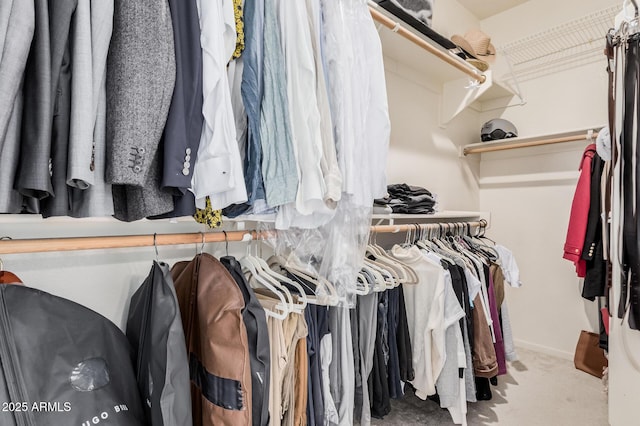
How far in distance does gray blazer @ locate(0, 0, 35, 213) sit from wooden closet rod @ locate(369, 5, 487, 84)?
1163 millimetres

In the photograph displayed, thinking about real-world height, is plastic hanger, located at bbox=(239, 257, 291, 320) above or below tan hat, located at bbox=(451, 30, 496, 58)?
below

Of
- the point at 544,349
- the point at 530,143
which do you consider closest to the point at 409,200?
the point at 530,143

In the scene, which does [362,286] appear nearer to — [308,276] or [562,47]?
[308,276]

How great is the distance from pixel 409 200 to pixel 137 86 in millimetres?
1459

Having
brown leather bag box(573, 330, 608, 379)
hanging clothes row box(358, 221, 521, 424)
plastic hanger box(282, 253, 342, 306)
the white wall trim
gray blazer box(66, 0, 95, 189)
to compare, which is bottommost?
the white wall trim

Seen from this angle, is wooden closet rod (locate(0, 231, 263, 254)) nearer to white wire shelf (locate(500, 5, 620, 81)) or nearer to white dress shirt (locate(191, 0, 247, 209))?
white dress shirt (locate(191, 0, 247, 209))

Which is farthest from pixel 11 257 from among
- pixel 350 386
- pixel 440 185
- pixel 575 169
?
pixel 575 169

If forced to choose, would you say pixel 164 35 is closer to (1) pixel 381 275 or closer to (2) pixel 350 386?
(1) pixel 381 275

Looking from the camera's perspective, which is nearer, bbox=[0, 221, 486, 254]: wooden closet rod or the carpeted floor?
bbox=[0, 221, 486, 254]: wooden closet rod

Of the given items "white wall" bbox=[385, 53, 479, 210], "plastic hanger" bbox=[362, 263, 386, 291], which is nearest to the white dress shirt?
"plastic hanger" bbox=[362, 263, 386, 291]

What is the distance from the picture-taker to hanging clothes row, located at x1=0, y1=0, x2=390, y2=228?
582mm

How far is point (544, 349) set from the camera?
260 cm

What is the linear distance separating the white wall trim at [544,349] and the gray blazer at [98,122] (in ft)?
10.1

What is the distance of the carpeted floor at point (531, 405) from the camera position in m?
1.70
